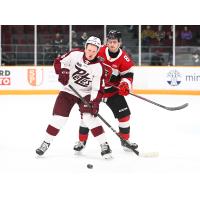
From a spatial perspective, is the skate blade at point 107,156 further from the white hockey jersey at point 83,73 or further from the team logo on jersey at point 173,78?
the team logo on jersey at point 173,78

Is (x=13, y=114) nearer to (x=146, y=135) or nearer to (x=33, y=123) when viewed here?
(x=33, y=123)

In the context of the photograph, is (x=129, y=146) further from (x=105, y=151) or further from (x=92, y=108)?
(x=92, y=108)

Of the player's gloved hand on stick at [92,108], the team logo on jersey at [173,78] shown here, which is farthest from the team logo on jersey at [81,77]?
the team logo on jersey at [173,78]

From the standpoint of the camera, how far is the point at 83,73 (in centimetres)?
368

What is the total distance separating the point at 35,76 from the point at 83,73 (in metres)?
5.19

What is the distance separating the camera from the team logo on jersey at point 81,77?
367 cm

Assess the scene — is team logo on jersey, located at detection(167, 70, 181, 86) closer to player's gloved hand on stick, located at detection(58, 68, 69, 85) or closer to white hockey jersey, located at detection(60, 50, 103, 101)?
white hockey jersey, located at detection(60, 50, 103, 101)

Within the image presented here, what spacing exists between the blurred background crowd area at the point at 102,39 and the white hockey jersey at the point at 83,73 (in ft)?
18.6

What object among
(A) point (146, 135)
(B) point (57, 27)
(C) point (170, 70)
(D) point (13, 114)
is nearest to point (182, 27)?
(C) point (170, 70)

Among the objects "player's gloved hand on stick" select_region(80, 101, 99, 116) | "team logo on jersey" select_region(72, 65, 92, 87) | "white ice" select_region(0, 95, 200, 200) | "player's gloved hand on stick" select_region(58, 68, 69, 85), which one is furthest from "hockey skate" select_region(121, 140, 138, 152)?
"player's gloved hand on stick" select_region(58, 68, 69, 85)

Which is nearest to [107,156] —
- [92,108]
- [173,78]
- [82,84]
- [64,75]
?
[92,108]

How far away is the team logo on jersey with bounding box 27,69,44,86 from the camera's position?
869cm

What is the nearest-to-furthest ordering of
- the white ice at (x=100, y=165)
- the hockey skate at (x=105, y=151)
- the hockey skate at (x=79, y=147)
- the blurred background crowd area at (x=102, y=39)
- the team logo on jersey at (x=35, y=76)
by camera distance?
the white ice at (x=100, y=165)
the hockey skate at (x=105, y=151)
the hockey skate at (x=79, y=147)
the team logo on jersey at (x=35, y=76)
the blurred background crowd area at (x=102, y=39)
